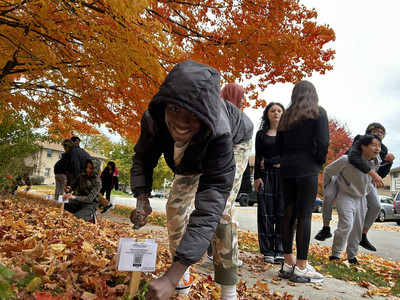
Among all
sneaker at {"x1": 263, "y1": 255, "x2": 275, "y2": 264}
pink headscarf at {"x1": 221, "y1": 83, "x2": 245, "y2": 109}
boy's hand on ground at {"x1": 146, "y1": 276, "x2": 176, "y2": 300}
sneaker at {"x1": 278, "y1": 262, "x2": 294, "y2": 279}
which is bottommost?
sneaker at {"x1": 263, "y1": 255, "x2": 275, "y2": 264}

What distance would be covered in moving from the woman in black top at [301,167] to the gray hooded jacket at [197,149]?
125 centimetres

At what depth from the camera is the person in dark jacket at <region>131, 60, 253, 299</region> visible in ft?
4.62

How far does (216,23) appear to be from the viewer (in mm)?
5785

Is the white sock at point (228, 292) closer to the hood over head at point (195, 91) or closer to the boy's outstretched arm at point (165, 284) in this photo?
the boy's outstretched arm at point (165, 284)

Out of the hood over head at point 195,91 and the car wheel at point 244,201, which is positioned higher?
the hood over head at point 195,91

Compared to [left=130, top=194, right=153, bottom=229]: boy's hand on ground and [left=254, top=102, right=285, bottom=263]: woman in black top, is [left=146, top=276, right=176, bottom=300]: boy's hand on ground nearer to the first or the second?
[left=130, top=194, right=153, bottom=229]: boy's hand on ground

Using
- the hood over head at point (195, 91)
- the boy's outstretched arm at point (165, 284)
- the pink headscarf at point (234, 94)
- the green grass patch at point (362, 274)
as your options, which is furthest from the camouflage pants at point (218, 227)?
the green grass patch at point (362, 274)

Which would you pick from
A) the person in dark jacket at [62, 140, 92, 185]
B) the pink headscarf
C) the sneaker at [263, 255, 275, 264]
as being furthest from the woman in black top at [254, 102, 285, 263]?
the person in dark jacket at [62, 140, 92, 185]

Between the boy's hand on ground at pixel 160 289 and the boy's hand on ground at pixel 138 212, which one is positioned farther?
the boy's hand on ground at pixel 138 212

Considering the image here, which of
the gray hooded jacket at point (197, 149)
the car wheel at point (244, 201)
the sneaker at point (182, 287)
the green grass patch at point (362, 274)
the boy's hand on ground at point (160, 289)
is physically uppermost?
the gray hooded jacket at point (197, 149)

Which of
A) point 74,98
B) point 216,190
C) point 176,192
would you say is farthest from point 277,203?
point 74,98

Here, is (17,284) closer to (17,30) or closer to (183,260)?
(183,260)

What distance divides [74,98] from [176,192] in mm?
5995

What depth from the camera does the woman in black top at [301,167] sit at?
2955mm
